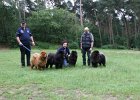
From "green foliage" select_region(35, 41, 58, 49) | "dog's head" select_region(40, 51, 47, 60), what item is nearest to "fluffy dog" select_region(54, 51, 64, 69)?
"dog's head" select_region(40, 51, 47, 60)

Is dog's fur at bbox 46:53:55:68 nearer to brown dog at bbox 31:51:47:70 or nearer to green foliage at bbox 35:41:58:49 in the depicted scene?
brown dog at bbox 31:51:47:70

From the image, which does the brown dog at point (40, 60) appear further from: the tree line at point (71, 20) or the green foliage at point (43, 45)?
the green foliage at point (43, 45)

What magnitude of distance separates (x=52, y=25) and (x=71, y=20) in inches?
180

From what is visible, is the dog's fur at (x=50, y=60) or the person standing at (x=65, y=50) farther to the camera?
the person standing at (x=65, y=50)

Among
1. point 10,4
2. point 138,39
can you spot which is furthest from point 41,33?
point 138,39

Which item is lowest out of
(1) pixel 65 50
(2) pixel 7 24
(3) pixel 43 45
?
(3) pixel 43 45

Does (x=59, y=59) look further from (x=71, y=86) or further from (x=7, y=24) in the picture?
(x=7, y=24)

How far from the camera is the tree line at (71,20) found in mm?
41219

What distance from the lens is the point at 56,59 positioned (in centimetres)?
1486

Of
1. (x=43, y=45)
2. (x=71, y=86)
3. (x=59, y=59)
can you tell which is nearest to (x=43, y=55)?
(x=59, y=59)

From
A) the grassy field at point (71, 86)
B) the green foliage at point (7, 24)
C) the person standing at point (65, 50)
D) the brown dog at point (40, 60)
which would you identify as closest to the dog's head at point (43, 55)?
the brown dog at point (40, 60)

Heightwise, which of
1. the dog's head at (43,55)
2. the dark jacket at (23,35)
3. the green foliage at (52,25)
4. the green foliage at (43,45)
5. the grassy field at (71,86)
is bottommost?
the grassy field at (71,86)

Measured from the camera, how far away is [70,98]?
359 inches

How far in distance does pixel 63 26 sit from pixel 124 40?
59.2 feet
